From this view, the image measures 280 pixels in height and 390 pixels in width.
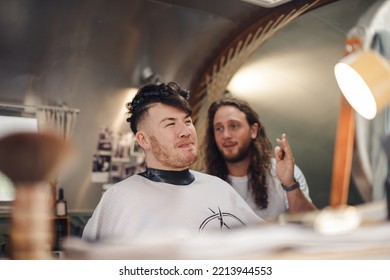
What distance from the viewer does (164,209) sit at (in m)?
2.30

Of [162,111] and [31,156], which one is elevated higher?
[162,111]

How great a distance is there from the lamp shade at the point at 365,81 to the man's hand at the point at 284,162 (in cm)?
34

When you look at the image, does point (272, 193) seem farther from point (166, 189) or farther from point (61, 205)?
point (61, 205)

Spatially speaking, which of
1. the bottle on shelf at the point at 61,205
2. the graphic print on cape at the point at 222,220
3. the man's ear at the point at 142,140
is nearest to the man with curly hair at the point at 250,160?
the graphic print on cape at the point at 222,220

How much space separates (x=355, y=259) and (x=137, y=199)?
930 millimetres

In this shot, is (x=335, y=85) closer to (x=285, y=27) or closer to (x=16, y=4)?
(x=285, y=27)

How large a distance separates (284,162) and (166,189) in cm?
52

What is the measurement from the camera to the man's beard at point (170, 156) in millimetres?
2338

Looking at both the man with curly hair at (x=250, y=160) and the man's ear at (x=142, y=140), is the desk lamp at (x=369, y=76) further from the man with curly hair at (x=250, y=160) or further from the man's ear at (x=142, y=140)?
the man's ear at (x=142, y=140)

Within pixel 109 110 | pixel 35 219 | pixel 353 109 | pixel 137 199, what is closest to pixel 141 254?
pixel 137 199

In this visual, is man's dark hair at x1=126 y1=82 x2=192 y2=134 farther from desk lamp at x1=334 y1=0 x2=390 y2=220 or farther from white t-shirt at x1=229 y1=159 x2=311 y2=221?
desk lamp at x1=334 y1=0 x2=390 y2=220

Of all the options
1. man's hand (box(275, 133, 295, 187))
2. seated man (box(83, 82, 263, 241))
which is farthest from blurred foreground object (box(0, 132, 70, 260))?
man's hand (box(275, 133, 295, 187))

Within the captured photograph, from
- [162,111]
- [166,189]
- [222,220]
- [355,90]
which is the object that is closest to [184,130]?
[162,111]

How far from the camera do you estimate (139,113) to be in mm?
2346
